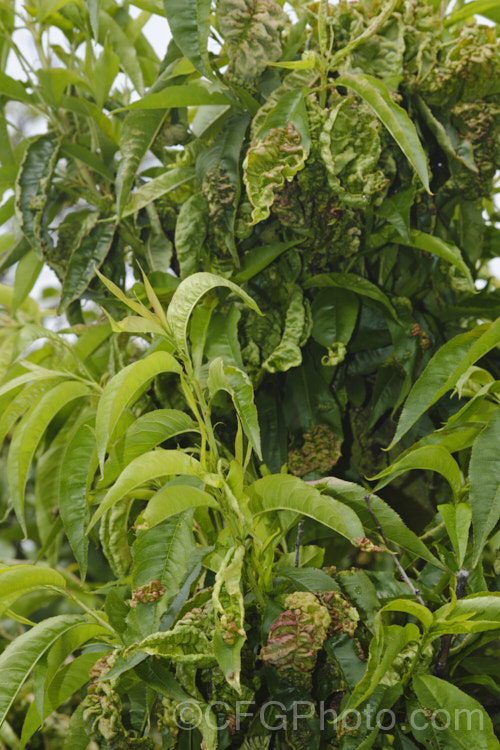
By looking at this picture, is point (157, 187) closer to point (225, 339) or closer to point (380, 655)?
point (225, 339)

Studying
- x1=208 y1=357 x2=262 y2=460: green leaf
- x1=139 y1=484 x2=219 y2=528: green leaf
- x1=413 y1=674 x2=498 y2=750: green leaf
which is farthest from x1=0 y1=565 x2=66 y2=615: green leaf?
x1=413 y1=674 x2=498 y2=750: green leaf

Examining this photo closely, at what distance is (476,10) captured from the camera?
79cm

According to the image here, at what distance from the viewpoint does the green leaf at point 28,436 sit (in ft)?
2.19

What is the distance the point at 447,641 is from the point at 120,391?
1.16 feet

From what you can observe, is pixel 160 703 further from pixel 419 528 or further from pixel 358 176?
pixel 358 176

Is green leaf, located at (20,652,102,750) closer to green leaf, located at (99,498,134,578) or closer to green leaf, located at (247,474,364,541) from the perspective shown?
green leaf, located at (99,498,134,578)

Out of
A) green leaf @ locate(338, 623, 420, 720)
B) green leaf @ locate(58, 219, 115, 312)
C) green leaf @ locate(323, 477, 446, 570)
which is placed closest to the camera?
green leaf @ locate(338, 623, 420, 720)

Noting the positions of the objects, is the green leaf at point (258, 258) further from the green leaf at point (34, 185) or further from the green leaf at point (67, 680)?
the green leaf at point (67, 680)

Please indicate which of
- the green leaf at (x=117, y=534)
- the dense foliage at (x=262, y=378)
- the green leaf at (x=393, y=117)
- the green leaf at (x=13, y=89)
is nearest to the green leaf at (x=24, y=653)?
the dense foliage at (x=262, y=378)

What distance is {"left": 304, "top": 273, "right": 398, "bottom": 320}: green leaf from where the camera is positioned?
2.38 feet

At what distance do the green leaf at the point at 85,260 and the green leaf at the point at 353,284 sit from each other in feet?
0.83

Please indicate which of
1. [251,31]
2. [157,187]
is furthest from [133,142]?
[251,31]

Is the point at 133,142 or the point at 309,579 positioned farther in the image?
the point at 133,142

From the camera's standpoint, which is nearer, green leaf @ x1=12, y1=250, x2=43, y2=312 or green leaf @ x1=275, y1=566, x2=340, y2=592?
green leaf @ x1=275, y1=566, x2=340, y2=592
